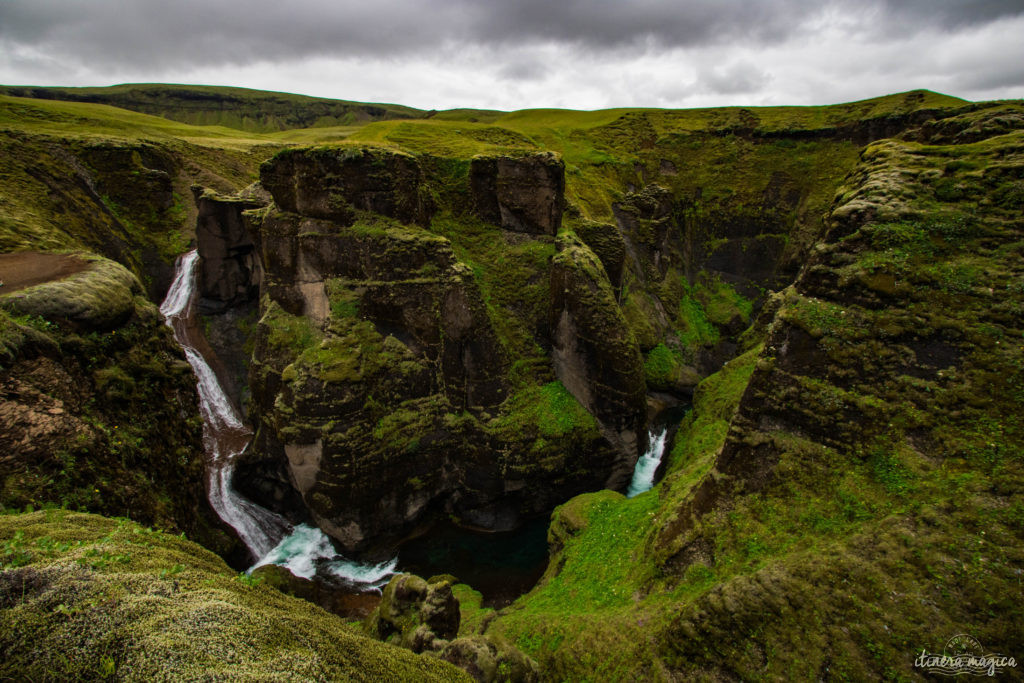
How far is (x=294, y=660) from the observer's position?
139 inches

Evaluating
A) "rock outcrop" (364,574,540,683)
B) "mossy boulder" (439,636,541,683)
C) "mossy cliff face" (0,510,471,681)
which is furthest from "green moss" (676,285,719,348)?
"mossy cliff face" (0,510,471,681)

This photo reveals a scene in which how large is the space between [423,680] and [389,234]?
14369mm

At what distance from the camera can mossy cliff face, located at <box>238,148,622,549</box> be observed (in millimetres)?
15117

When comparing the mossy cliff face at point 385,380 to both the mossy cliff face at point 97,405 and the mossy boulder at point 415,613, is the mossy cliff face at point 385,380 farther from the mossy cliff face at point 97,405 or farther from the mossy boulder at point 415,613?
the mossy boulder at point 415,613

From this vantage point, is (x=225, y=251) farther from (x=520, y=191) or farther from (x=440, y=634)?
(x=440, y=634)

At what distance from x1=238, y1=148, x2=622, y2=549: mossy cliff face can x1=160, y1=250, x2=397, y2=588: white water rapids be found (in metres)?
1.13

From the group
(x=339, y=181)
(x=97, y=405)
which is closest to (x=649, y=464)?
(x=339, y=181)

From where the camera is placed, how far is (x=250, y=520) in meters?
16.7

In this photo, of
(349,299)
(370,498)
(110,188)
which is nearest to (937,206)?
(349,299)

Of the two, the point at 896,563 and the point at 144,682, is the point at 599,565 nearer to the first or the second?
the point at 896,563

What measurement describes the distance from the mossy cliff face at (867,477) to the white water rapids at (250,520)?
898cm

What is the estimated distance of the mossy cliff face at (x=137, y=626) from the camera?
296 centimetres

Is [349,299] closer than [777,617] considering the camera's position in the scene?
No

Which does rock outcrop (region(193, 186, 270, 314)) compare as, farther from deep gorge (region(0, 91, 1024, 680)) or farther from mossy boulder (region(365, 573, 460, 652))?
mossy boulder (region(365, 573, 460, 652))
